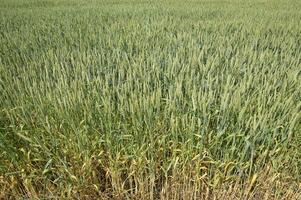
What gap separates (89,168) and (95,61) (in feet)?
4.88

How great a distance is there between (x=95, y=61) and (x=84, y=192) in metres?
1.56

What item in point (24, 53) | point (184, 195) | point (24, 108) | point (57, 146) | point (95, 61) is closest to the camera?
point (184, 195)

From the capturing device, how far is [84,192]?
1.84 meters

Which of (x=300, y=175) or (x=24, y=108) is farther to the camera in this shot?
(x=24, y=108)

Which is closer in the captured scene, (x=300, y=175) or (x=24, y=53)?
(x=300, y=175)

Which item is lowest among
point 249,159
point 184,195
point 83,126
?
point 184,195

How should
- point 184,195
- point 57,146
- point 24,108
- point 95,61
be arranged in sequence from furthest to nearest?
point 95,61
point 24,108
point 57,146
point 184,195

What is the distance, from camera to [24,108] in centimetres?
207

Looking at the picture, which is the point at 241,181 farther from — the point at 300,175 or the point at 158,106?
the point at 158,106

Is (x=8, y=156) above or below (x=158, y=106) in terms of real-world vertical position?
below

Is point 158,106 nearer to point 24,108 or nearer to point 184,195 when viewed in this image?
point 184,195

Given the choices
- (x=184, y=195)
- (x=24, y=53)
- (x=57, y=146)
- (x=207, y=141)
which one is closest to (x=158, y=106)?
(x=207, y=141)

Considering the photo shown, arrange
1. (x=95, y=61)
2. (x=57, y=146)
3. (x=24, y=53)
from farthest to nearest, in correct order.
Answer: (x=24, y=53)
(x=95, y=61)
(x=57, y=146)

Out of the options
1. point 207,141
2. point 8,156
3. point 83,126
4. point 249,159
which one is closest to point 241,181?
point 249,159
